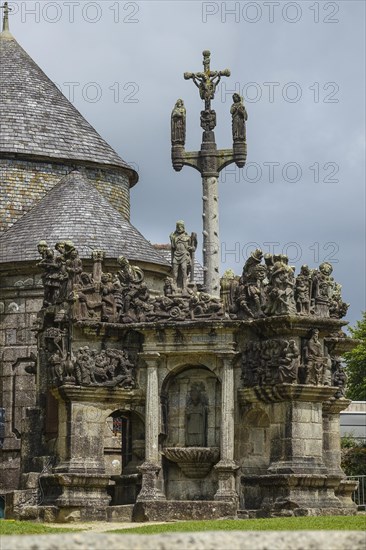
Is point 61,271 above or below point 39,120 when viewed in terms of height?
below

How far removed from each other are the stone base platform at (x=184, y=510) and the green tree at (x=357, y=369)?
38.9 m

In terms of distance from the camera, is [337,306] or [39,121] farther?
[39,121]

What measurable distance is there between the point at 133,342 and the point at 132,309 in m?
0.77

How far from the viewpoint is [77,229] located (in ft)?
169

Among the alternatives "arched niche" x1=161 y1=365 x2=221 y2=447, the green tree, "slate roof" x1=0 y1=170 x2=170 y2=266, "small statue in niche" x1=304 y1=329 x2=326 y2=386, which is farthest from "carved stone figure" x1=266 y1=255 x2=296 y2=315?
the green tree

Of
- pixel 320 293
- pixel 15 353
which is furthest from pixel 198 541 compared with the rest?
pixel 15 353

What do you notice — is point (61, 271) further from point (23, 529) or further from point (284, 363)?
point (23, 529)

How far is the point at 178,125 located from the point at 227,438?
8.55 metres

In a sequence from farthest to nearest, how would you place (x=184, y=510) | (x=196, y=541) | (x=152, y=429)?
(x=152, y=429) < (x=184, y=510) < (x=196, y=541)

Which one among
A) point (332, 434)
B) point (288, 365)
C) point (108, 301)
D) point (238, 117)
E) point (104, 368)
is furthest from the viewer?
point (238, 117)

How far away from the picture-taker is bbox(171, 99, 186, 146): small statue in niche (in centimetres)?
3944

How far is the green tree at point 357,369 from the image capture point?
7312cm

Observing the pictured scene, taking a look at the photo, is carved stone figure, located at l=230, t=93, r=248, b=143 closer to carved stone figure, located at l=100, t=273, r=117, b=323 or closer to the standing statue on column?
the standing statue on column

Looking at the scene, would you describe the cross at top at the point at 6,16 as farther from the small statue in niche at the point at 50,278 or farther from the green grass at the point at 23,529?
the green grass at the point at 23,529
